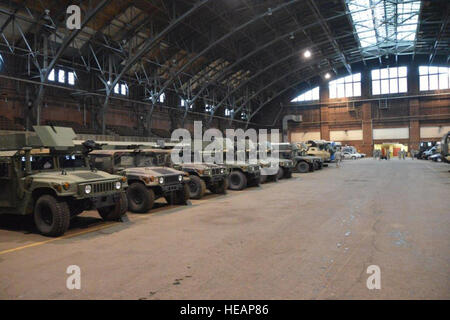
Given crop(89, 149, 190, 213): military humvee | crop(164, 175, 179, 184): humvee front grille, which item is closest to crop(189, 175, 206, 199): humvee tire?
crop(89, 149, 190, 213): military humvee

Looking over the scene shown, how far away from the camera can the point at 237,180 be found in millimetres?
14438

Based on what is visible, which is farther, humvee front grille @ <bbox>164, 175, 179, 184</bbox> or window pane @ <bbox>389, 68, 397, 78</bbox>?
window pane @ <bbox>389, 68, 397, 78</bbox>

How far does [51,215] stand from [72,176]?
849 mm

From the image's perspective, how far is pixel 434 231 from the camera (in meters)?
6.66

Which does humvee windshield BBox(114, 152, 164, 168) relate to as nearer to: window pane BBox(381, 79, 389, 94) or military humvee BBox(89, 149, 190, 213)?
military humvee BBox(89, 149, 190, 213)

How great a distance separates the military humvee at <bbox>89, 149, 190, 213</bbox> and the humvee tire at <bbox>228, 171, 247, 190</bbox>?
4415 mm

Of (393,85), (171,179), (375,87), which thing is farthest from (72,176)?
(393,85)

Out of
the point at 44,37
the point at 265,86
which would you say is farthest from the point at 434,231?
the point at 265,86

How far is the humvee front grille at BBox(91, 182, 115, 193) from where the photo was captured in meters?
7.13

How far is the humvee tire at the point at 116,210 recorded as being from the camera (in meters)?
7.96

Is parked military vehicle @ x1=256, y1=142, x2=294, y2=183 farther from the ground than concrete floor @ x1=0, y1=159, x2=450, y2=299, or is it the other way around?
parked military vehicle @ x1=256, y1=142, x2=294, y2=183
